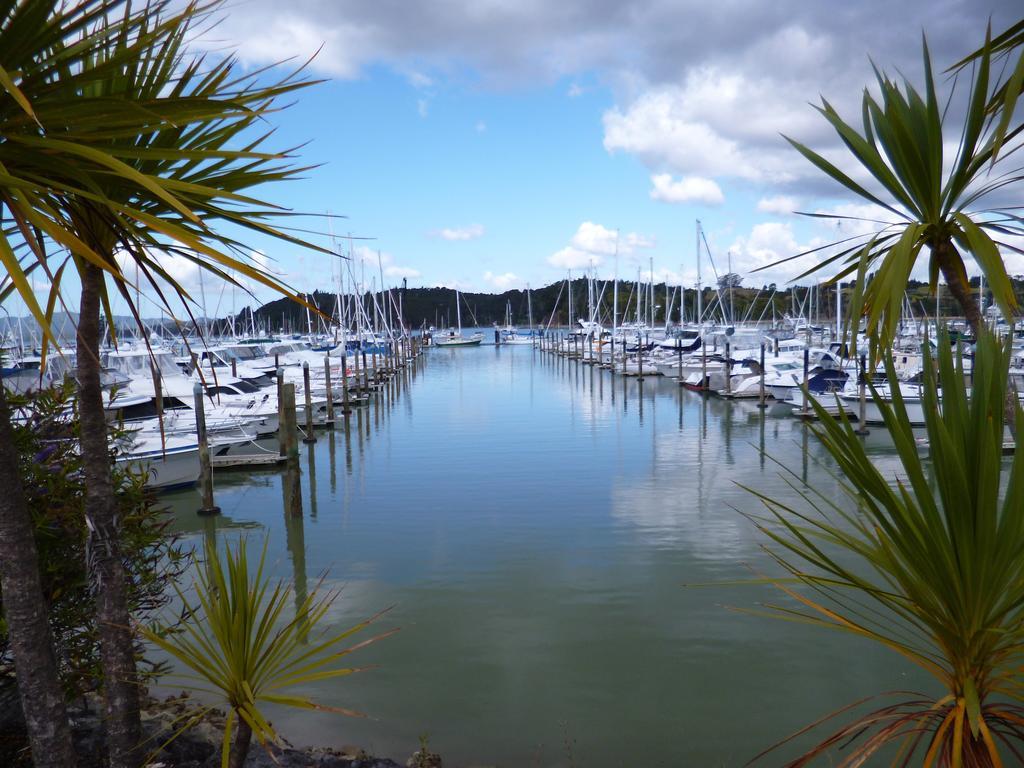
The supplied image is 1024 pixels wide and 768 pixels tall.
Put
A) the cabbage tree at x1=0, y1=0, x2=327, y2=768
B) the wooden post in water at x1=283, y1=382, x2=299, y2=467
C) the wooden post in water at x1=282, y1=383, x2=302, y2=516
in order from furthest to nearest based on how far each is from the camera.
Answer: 1. the wooden post in water at x1=283, y1=382, x2=299, y2=467
2. the wooden post in water at x1=282, y1=383, x2=302, y2=516
3. the cabbage tree at x1=0, y1=0, x2=327, y2=768

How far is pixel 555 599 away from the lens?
10.4 metres

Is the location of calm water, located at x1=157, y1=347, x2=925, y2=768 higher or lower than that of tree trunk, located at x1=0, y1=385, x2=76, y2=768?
lower

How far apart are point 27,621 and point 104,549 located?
675mm

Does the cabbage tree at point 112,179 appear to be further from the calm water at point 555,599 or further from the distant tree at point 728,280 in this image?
the distant tree at point 728,280

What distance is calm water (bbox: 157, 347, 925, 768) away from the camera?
718cm

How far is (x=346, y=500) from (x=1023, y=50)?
15.6 meters

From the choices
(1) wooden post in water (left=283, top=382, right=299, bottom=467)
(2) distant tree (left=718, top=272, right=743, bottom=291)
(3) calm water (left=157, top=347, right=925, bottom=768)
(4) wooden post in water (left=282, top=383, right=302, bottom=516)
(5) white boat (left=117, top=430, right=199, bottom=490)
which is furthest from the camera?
(2) distant tree (left=718, top=272, right=743, bottom=291)

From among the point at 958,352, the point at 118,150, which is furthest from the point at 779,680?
the point at 118,150

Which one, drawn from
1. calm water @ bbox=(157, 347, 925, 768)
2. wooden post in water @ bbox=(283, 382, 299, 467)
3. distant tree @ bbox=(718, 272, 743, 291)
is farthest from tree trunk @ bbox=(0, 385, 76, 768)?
distant tree @ bbox=(718, 272, 743, 291)

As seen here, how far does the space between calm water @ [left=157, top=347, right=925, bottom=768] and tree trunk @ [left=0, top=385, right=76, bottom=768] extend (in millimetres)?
3931

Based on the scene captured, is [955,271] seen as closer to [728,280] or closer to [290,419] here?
[290,419]

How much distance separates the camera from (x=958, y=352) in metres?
3.06

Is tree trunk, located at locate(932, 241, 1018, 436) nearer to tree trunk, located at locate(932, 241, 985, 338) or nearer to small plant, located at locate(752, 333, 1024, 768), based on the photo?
tree trunk, located at locate(932, 241, 985, 338)

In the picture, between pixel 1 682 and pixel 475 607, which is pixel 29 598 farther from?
pixel 475 607
